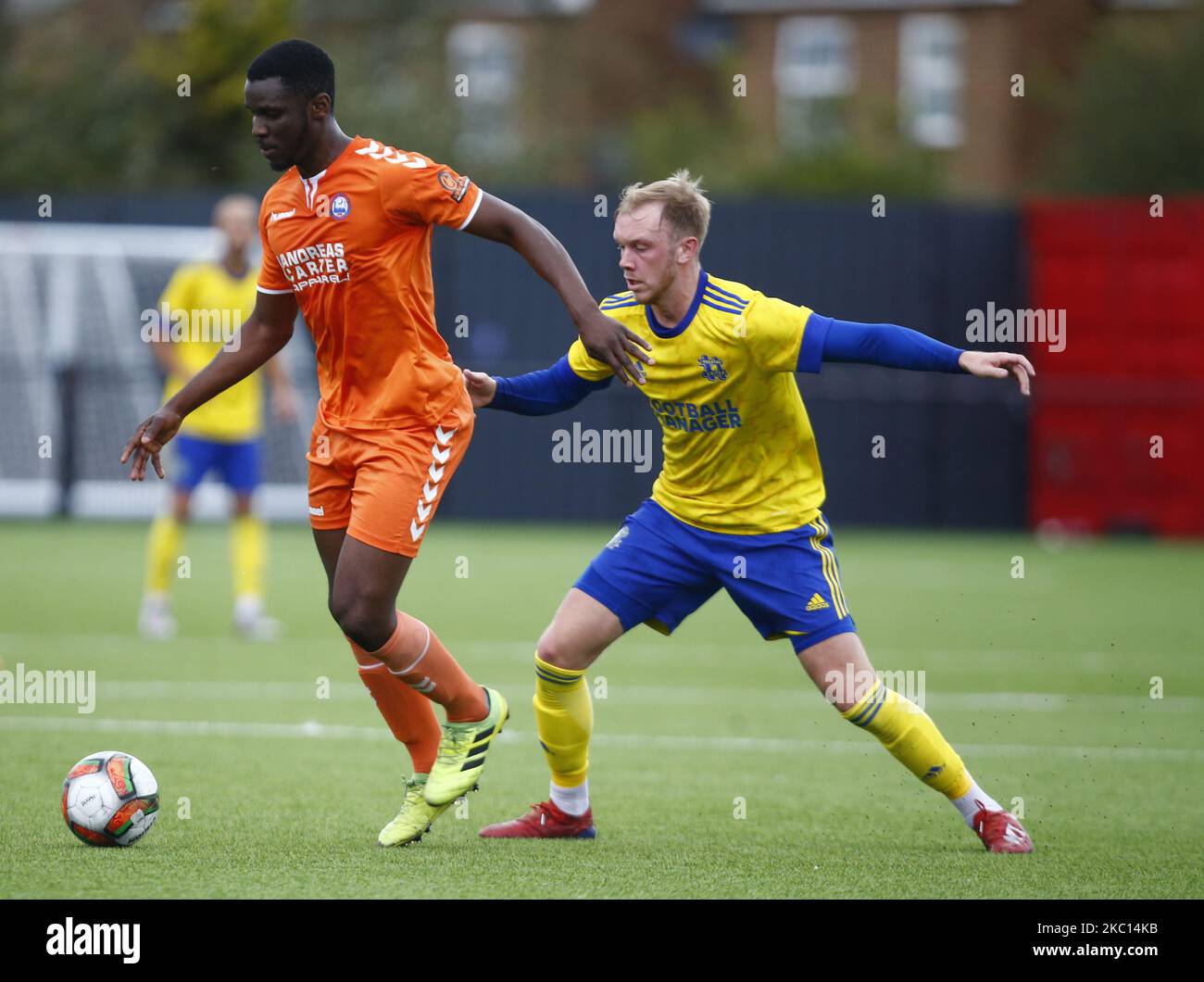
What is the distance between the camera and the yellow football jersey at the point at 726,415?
5734 mm

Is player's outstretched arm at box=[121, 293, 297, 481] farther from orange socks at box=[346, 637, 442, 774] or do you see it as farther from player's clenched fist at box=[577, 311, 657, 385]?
player's clenched fist at box=[577, 311, 657, 385]

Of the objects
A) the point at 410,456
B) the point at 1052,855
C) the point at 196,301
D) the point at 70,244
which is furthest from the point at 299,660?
the point at 70,244

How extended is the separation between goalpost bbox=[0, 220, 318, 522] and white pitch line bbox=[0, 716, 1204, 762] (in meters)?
10.7

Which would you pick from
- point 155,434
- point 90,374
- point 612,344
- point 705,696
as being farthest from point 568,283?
point 90,374

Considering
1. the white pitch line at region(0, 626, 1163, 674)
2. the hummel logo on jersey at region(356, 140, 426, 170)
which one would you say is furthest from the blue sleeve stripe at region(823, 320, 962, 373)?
the white pitch line at region(0, 626, 1163, 674)

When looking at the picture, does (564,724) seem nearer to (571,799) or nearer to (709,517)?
(571,799)

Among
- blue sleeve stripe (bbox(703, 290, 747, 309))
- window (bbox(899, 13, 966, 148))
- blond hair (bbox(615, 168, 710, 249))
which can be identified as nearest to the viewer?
blond hair (bbox(615, 168, 710, 249))

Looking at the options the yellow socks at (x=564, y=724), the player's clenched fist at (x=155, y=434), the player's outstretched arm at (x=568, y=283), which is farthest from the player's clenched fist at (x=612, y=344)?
the player's clenched fist at (x=155, y=434)

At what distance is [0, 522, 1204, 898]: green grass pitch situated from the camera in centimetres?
531

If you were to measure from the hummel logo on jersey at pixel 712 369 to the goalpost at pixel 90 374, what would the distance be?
44.3 feet
